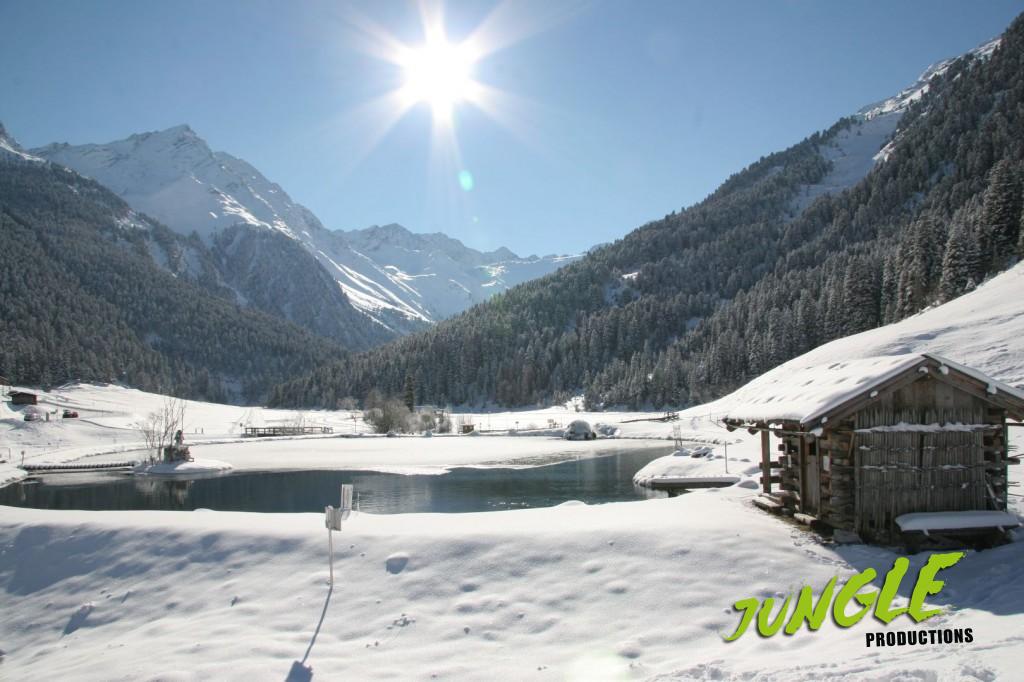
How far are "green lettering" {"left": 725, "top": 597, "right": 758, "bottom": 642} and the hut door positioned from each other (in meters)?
6.00

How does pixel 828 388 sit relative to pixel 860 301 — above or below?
below

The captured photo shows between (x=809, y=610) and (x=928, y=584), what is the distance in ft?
8.96

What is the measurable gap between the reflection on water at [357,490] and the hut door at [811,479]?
16.0m

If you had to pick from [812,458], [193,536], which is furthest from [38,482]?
[812,458]

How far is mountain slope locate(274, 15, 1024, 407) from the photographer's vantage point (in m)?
80.8

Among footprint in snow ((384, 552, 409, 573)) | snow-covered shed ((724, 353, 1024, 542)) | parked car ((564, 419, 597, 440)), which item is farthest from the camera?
parked car ((564, 419, 597, 440))

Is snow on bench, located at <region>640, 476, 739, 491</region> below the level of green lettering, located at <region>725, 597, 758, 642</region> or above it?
below

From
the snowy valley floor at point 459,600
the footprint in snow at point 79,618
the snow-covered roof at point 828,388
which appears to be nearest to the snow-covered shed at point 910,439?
the snow-covered roof at point 828,388

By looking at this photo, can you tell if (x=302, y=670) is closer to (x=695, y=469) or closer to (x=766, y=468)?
(x=766, y=468)

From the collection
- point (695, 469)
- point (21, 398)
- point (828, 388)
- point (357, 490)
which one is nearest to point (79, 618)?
point (828, 388)

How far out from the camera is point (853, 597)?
38.3ft

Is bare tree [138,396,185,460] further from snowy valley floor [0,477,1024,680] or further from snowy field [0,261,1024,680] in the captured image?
snowy valley floor [0,477,1024,680]

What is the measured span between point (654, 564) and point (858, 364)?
8484 mm

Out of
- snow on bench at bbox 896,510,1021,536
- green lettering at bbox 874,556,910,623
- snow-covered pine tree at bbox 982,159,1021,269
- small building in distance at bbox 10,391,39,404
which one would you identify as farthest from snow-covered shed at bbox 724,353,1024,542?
small building in distance at bbox 10,391,39,404
